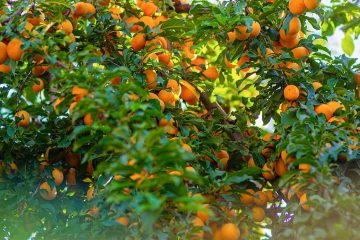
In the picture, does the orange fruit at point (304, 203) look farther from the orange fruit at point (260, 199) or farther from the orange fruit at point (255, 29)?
the orange fruit at point (255, 29)

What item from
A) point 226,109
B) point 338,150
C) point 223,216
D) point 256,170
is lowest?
point 226,109

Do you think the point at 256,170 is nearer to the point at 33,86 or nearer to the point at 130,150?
the point at 130,150

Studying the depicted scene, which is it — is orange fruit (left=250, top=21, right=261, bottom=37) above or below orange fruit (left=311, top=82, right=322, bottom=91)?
above

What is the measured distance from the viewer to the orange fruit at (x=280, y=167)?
2269 millimetres

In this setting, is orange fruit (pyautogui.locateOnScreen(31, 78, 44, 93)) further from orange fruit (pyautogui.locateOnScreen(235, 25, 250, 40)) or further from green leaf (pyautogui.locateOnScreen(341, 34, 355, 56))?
green leaf (pyautogui.locateOnScreen(341, 34, 355, 56))

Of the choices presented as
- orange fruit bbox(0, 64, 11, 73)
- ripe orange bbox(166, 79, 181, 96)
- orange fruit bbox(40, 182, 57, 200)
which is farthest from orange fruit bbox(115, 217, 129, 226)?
orange fruit bbox(0, 64, 11, 73)

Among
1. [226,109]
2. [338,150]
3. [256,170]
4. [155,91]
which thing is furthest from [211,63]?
[338,150]

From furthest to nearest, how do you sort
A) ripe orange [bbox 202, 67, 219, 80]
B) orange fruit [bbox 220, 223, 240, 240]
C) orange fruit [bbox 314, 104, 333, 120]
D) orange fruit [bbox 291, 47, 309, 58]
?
ripe orange [bbox 202, 67, 219, 80], orange fruit [bbox 291, 47, 309, 58], orange fruit [bbox 314, 104, 333, 120], orange fruit [bbox 220, 223, 240, 240]

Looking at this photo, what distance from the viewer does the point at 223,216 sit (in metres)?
2.14

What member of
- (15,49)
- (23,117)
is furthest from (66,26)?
(23,117)

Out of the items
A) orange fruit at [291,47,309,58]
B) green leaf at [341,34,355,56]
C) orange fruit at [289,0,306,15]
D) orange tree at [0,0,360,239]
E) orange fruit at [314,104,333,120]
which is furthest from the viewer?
green leaf at [341,34,355,56]

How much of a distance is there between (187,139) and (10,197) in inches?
25.7

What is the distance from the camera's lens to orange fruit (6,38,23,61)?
7.13ft

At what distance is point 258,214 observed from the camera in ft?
7.49
